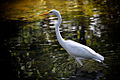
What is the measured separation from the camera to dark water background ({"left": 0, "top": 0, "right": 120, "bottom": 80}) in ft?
19.4

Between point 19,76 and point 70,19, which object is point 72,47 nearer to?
point 19,76

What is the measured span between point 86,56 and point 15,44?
414cm

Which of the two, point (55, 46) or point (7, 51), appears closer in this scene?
point (55, 46)

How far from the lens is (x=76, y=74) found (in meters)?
5.85

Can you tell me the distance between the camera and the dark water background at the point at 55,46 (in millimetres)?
5926

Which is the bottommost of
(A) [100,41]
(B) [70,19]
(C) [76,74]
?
(C) [76,74]

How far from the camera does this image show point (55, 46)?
808cm

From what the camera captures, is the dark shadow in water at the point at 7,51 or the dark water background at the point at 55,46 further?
the dark shadow in water at the point at 7,51

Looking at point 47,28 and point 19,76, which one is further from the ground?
point 47,28

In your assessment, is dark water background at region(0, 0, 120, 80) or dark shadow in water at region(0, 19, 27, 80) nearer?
dark water background at region(0, 0, 120, 80)

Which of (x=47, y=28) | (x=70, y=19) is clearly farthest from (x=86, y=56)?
(x=70, y=19)

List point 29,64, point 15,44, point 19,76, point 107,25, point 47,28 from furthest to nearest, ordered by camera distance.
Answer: point 47,28, point 107,25, point 15,44, point 29,64, point 19,76

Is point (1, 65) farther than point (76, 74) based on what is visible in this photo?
Yes

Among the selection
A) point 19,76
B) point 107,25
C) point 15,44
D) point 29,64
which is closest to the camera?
point 19,76
